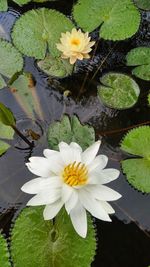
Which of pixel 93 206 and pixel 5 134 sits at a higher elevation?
pixel 5 134

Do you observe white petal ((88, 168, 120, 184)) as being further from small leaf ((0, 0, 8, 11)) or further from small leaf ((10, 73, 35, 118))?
small leaf ((0, 0, 8, 11))

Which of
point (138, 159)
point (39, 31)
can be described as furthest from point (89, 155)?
point (39, 31)

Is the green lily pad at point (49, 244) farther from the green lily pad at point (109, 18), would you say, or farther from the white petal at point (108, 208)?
the green lily pad at point (109, 18)

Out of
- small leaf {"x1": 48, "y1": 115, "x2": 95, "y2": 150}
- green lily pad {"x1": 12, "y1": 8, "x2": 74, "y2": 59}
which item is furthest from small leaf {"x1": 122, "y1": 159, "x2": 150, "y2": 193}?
green lily pad {"x1": 12, "y1": 8, "x2": 74, "y2": 59}

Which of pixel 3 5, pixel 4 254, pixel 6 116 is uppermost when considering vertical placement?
pixel 3 5

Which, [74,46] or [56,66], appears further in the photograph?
[56,66]

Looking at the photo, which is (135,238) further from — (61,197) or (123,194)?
(61,197)

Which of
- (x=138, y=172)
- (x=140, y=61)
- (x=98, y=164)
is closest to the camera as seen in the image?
(x=98, y=164)

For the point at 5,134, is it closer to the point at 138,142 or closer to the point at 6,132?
the point at 6,132
